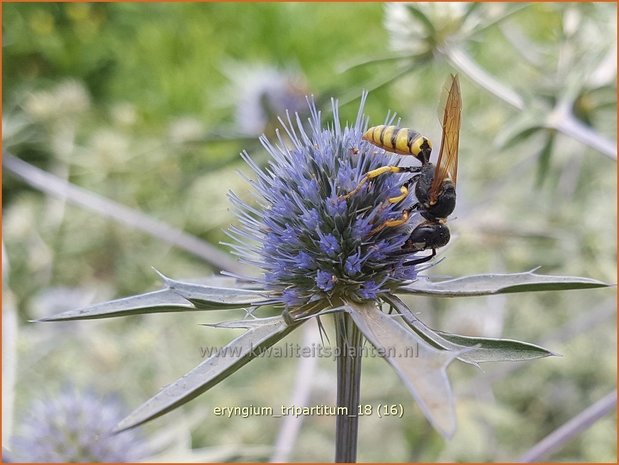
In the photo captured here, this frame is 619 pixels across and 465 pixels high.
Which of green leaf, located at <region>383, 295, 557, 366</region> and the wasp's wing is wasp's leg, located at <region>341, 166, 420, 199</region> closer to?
the wasp's wing

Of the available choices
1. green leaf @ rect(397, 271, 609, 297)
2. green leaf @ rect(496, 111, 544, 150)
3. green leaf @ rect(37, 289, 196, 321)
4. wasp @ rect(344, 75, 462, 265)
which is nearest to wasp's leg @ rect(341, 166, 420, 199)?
wasp @ rect(344, 75, 462, 265)

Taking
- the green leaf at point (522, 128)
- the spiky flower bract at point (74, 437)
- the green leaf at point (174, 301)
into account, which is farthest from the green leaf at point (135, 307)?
the green leaf at point (522, 128)

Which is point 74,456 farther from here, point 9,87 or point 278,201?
point 9,87

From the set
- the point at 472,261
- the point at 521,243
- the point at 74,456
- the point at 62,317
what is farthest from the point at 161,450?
the point at 521,243

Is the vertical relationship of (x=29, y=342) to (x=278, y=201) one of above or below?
above

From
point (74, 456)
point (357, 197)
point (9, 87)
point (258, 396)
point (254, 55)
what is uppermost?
point (254, 55)
